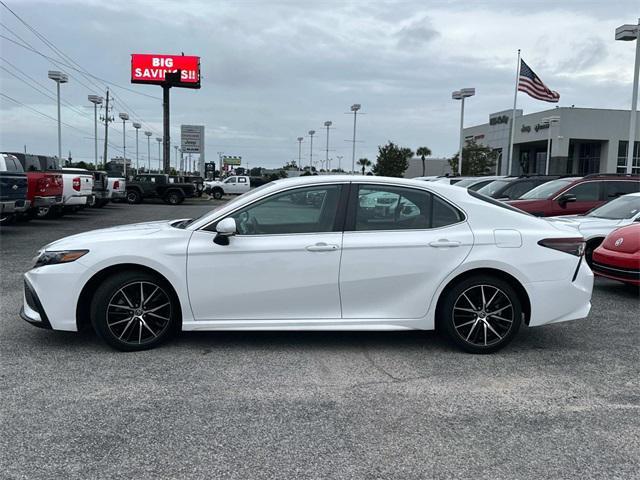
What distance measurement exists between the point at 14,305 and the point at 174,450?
14.2ft

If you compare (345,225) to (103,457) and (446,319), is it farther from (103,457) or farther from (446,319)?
(103,457)

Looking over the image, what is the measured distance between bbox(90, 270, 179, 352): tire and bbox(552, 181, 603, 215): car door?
29.2 ft

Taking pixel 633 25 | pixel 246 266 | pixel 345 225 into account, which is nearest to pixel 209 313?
pixel 246 266

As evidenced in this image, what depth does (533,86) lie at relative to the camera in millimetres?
27812

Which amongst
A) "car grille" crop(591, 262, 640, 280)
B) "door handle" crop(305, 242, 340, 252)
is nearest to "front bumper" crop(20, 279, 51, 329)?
"door handle" crop(305, 242, 340, 252)

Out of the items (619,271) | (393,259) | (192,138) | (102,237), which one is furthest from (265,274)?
(192,138)

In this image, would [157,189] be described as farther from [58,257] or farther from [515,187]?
[58,257]

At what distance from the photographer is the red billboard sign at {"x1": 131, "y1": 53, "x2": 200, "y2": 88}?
45.6 metres

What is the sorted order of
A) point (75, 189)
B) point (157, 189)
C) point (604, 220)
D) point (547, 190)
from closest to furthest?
point (604, 220), point (547, 190), point (75, 189), point (157, 189)

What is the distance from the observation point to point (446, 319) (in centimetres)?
499

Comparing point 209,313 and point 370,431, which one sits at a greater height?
point 209,313

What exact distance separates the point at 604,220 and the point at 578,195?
2.53 meters

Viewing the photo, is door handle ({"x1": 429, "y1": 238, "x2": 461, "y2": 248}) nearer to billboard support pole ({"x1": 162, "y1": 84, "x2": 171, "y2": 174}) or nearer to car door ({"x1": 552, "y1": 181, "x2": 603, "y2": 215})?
car door ({"x1": 552, "y1": 181, "x2": 603, "y2": 215})

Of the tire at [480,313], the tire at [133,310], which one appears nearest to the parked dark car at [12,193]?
the tire at [133,310]
